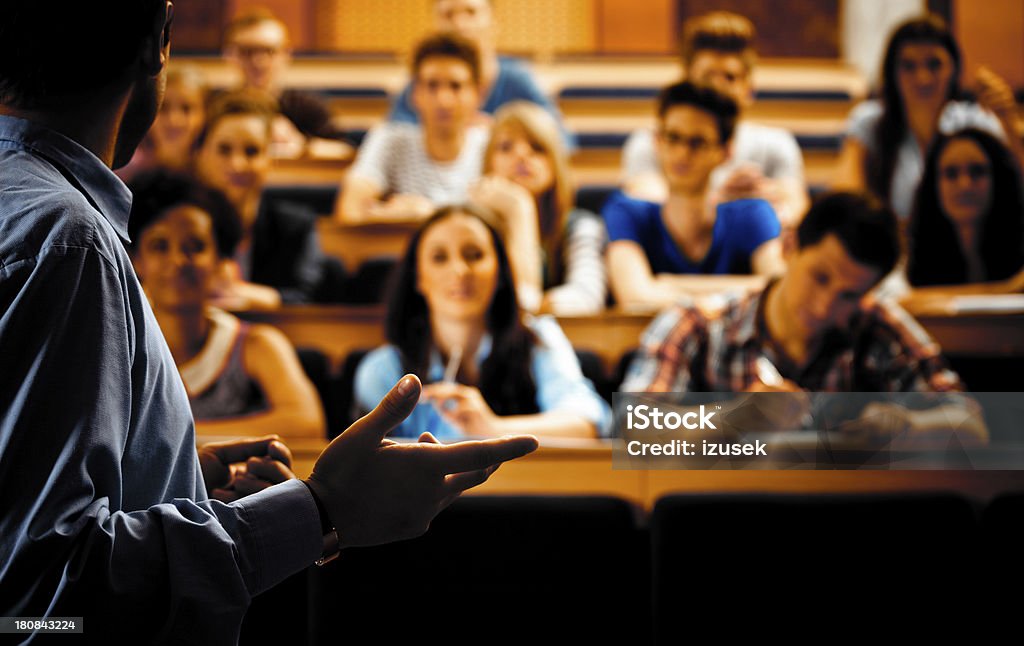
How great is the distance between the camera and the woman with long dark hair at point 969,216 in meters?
1.51

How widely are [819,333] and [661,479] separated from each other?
0.50 metres

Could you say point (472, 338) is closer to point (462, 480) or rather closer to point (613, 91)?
point (462, 480)

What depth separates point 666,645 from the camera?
25.7 inches

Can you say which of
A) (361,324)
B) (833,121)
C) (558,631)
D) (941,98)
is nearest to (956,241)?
(941,98)

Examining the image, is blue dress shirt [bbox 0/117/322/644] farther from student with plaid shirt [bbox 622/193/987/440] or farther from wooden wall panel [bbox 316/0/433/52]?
wooden wall panel [bbox 316/0/433/52]

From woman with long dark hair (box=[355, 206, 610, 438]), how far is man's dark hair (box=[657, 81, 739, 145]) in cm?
44

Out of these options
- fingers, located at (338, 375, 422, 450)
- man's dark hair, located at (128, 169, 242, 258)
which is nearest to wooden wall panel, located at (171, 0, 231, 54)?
man's dark hair, located at (128, 169, 242, 258)

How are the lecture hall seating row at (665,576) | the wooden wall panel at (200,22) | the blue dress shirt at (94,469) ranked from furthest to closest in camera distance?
the wooden wall panel at (200,22), the lecture hall seating row at (665,576), the blue dress shirt at (94,469)

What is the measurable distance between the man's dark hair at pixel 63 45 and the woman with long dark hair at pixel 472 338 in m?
0.80

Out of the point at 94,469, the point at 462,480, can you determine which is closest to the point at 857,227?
the point at 462,480

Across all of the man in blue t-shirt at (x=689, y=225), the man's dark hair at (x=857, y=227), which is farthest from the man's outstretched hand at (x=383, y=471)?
the man in blue t-shirt at (x=689, y=225)

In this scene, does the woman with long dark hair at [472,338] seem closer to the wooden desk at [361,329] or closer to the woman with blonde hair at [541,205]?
the wooden desk at [361,329]

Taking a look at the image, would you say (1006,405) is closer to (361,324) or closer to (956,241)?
(956,241)

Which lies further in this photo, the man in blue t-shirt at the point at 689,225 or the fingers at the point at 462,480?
the man in blue t-shirt at the point at 689,225
